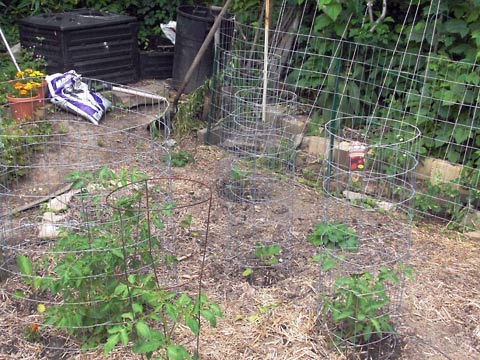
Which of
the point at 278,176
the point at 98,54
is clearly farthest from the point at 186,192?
the point at 98,54

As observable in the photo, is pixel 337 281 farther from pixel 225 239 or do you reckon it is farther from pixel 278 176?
pixel 278 176

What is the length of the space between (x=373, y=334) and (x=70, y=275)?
1521 millimetres

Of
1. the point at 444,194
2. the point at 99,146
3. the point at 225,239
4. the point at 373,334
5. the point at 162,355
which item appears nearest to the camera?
the point at 162,355

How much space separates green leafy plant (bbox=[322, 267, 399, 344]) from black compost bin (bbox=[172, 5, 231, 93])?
12.0 ft

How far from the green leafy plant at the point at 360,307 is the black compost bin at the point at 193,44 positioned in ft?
12.0

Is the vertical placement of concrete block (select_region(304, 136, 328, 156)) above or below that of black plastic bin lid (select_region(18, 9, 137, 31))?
below

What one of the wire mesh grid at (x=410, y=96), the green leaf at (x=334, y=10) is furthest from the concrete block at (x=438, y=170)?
the green leaf at (x=334, y=10)

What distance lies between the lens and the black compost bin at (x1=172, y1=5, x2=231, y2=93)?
6.07 meters

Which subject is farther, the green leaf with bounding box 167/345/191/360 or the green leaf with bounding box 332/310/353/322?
the green leaf with bounding box 332/310/353/322

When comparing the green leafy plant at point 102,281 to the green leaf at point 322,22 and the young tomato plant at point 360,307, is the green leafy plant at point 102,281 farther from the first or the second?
the green leaf at point 322,22

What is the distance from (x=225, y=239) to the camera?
4.04 meters

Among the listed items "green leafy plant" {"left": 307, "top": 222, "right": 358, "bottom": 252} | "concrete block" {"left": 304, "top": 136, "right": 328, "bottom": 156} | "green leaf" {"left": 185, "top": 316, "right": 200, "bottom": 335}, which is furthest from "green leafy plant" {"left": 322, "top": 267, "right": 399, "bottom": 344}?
"concrete block" {"left": 304, "top": 136, "right": 328, "bottom": 156}

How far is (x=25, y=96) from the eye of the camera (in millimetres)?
5309

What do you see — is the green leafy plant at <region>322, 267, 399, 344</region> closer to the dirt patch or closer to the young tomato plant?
the young tomato plant
